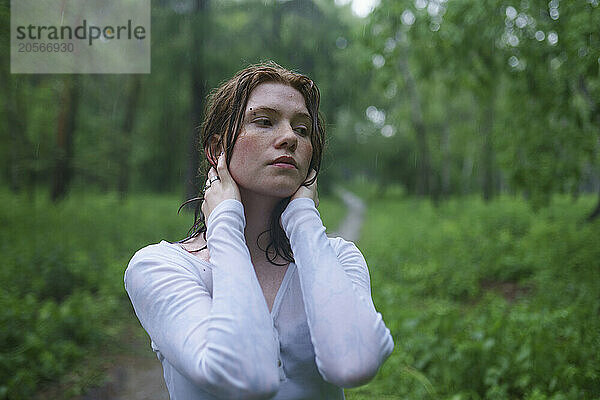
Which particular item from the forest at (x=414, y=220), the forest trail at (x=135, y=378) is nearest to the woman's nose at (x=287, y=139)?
the forest at (x=414, y=220)

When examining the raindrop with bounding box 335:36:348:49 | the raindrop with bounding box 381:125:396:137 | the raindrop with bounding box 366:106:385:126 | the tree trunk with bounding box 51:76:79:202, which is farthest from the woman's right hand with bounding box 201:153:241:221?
the raindrop with bounding box 381:125:396:137

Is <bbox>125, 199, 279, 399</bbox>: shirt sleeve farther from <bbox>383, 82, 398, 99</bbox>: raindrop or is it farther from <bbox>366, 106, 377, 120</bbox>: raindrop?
<bbox>366, 106, 377, 120</bbox>: raindrop

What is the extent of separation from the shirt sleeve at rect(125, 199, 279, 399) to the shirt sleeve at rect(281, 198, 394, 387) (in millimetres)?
131

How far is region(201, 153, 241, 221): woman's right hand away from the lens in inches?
62.2

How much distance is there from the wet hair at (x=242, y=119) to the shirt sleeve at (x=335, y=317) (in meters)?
0.19

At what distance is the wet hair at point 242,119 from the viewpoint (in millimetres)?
1631

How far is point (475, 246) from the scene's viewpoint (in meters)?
9.23

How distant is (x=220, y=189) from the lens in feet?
5.28

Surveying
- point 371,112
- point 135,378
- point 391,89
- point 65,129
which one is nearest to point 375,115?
point 371,112

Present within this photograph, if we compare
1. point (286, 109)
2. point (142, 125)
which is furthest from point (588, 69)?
point (142, 125)

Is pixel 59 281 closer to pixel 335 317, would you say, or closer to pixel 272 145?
pixel 272 145

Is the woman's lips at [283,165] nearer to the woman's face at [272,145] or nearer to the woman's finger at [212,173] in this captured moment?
the woman's face at [272,145]

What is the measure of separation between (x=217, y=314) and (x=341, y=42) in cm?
1383

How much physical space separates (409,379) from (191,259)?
3.42 m
